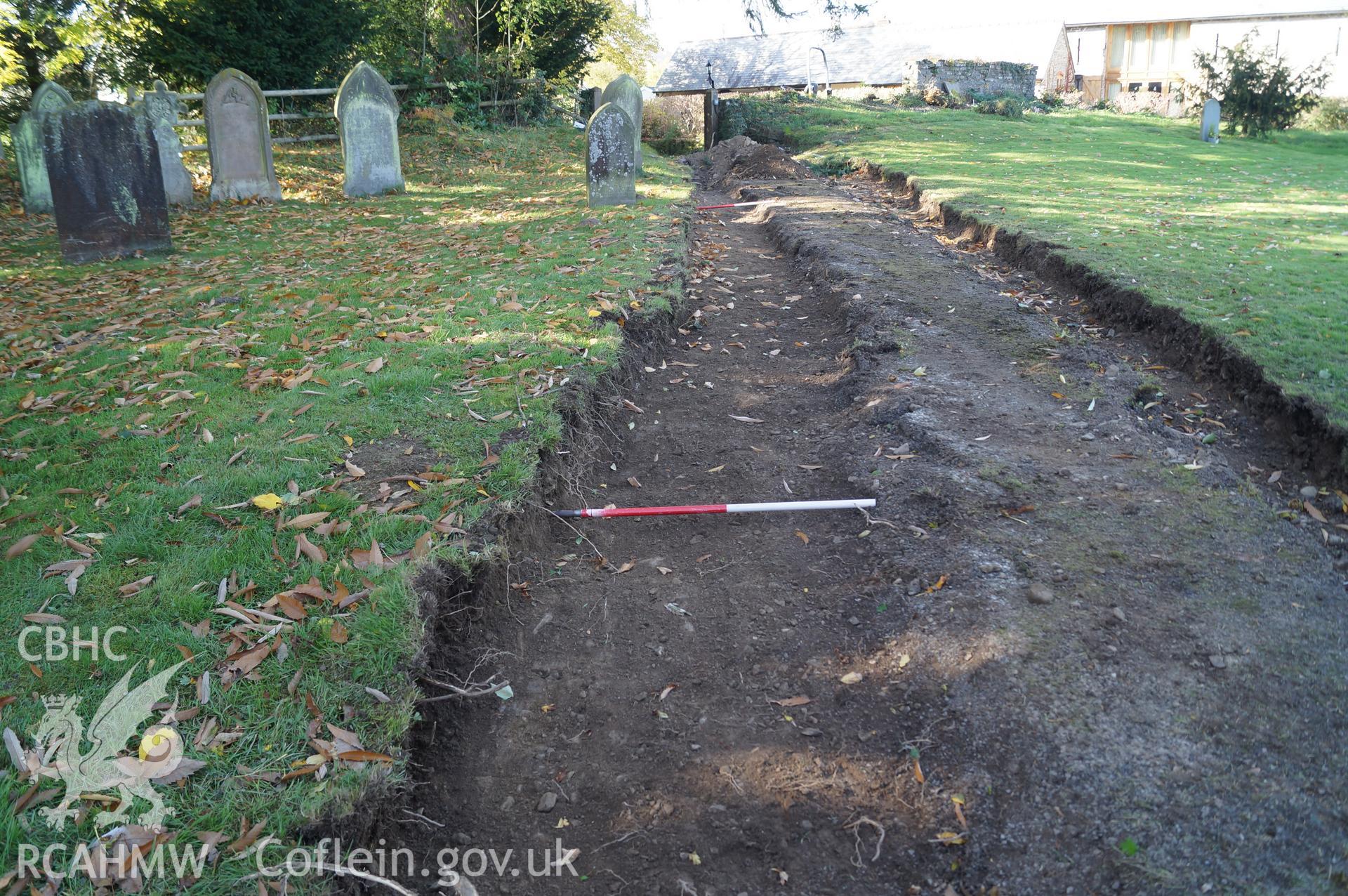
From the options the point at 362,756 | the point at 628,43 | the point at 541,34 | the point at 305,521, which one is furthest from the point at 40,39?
the point at 628,43

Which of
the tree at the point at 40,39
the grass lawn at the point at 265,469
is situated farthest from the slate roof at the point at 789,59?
the grass lawn at the point at 265,469

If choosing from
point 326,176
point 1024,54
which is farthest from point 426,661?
point 1024,54

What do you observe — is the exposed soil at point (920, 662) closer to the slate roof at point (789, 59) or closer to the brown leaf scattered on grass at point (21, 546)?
the brown leaf scattered on grass at point (21, 546)

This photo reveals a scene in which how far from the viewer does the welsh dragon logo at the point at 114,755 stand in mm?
2490

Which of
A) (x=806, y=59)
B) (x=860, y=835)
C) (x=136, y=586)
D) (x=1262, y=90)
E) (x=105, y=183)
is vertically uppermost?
(x=806, y=59)

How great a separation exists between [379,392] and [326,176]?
11.7 m

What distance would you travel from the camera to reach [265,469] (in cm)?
431

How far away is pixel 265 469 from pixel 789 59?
42291 millimetres

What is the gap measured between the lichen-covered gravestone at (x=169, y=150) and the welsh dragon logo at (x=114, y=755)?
12.2 meters

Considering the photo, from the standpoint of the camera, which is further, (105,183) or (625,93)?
(625,93)

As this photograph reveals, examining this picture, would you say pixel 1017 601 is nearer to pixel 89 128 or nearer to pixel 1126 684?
pixel 1126 684

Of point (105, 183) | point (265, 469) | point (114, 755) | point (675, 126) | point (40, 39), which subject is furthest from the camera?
point (675, 126)

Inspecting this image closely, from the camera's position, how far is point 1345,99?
89.8ft

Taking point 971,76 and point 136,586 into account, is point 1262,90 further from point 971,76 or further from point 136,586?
point 136,586
